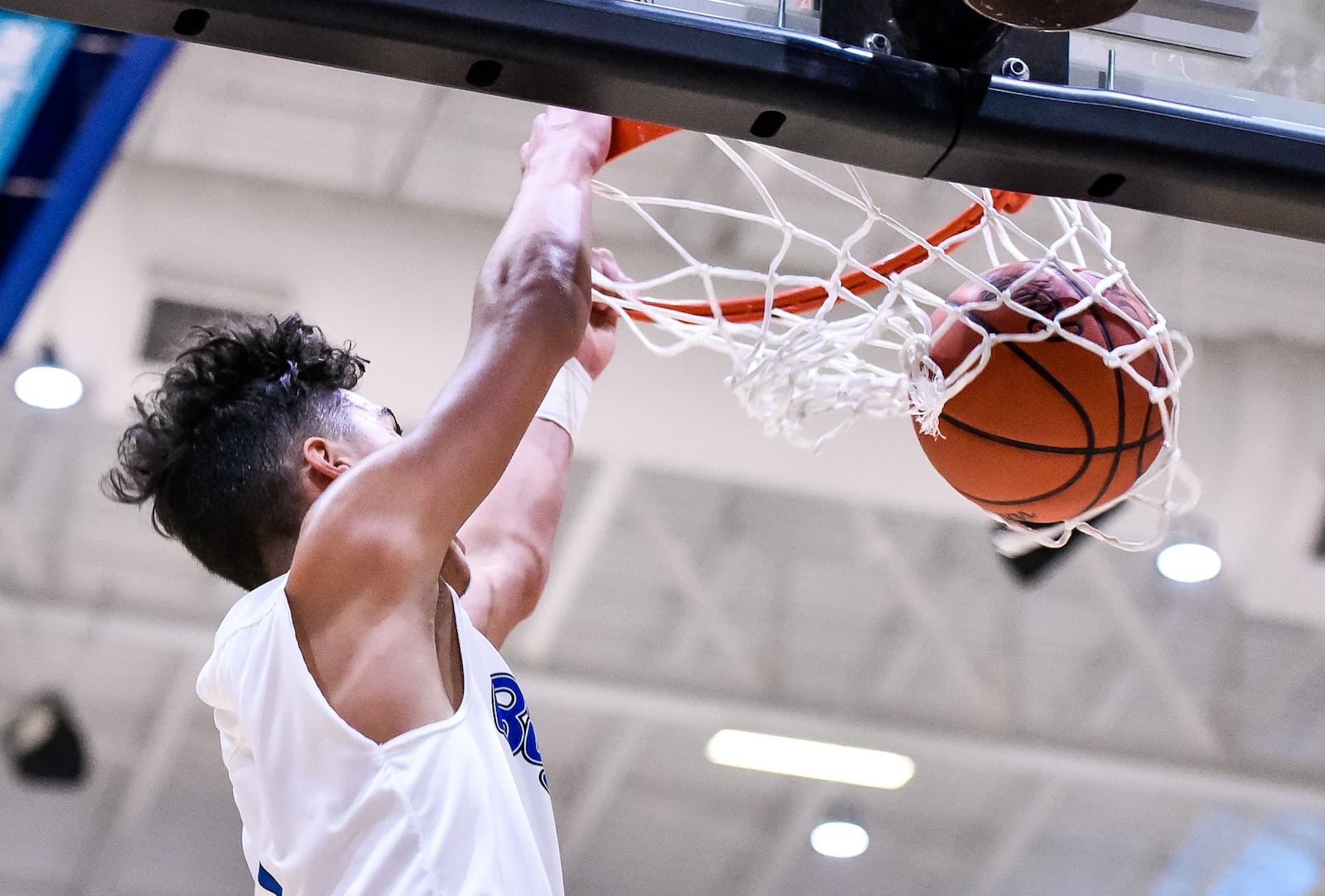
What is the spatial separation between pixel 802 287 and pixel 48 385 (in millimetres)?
3895

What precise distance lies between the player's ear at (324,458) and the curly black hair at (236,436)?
0.02m

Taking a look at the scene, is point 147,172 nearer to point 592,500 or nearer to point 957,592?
point 592,500

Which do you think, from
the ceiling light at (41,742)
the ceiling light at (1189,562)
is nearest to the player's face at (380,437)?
the ceiling light at (1189,562)

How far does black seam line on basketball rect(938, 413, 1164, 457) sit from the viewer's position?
2.12 m

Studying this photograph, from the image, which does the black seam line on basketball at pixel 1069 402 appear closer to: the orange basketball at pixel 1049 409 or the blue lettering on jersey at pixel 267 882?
the orange basketball at pixel 1049 409

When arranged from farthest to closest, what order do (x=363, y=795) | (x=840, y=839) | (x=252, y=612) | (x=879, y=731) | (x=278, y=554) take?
(x=840, y=839) → (x=879, y=731) → (x=278, y=554) → (x=252, y=612) → (x=363, y=795)

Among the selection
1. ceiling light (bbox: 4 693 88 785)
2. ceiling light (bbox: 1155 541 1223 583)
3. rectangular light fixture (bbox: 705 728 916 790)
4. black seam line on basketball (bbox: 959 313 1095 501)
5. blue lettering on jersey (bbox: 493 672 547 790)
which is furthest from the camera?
ceiling light (bbox: 4 693 88 785)

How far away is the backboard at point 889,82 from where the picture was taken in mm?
1701

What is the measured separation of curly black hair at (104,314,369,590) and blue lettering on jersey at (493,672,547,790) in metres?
0.32

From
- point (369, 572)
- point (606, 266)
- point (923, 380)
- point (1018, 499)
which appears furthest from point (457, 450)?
point (606, 266)

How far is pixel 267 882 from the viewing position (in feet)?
6.16

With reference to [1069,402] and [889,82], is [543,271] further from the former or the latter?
[1069,402]

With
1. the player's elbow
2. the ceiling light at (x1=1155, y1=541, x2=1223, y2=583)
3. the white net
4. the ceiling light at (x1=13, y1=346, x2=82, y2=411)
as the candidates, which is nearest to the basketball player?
the player's elbow

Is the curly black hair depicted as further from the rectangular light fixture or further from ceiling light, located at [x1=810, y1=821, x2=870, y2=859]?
ceiling light, located at [x1=810, y1=821, x2=870, y2=859]
